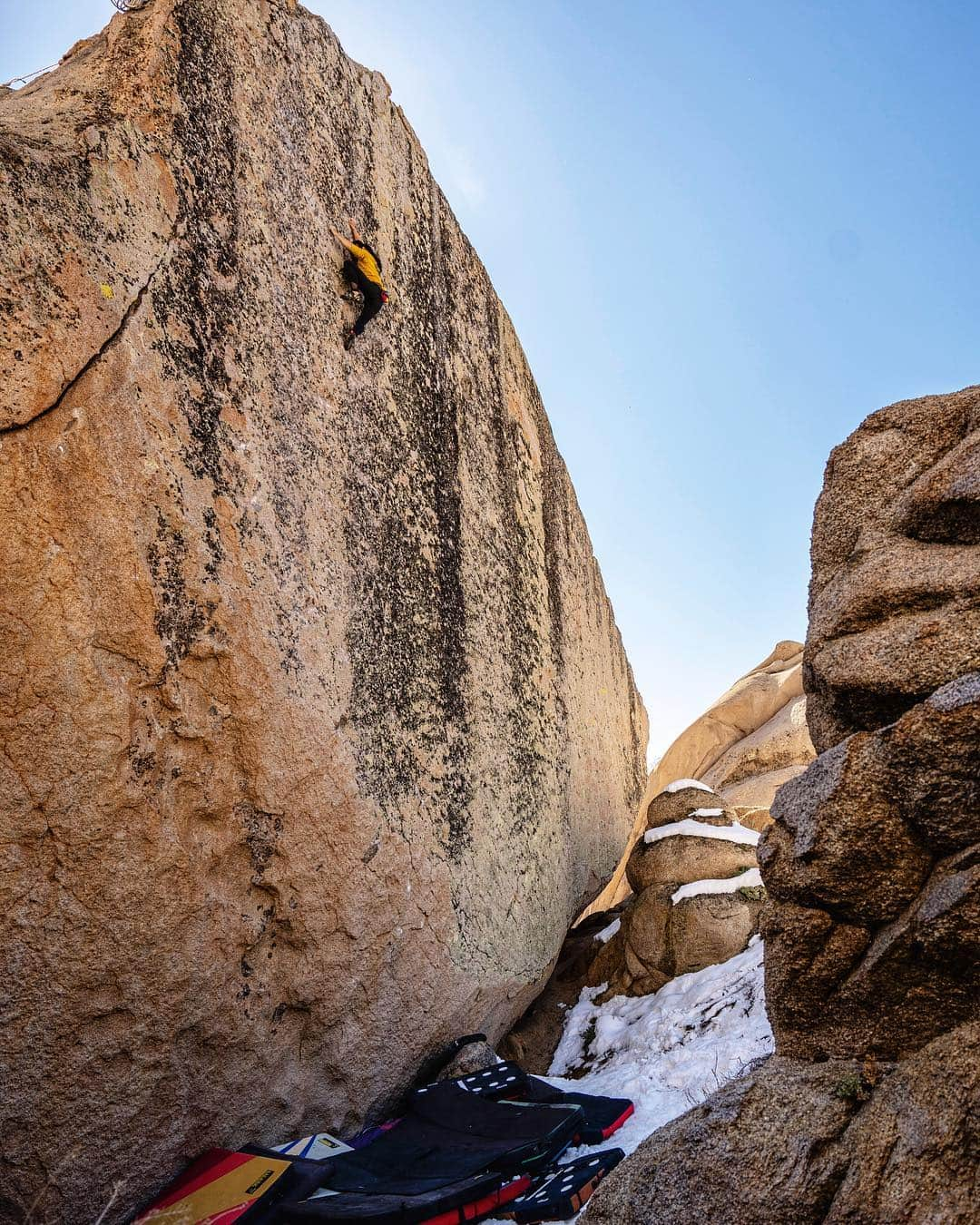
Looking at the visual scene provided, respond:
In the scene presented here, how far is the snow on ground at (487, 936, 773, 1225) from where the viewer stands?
4152 millimetres

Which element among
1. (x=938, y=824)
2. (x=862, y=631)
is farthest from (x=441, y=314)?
(x=938, y=824)

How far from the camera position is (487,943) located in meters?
4.69

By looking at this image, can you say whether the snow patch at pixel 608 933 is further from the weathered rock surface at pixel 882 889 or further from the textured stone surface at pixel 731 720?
the textured stone surface at pixel 731 720

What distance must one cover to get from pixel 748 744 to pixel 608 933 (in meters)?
8.07

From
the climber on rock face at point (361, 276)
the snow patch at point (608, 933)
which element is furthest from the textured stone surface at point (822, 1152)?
the snow patch at point (608, 933)

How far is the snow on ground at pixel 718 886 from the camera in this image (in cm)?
643

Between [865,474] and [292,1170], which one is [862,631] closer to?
[865,474]

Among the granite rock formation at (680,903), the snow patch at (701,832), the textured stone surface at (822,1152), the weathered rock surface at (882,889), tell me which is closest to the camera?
the textured stone surface at (822,1152)

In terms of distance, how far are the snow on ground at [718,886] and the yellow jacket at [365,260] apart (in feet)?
15.3

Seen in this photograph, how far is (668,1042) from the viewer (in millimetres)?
5016

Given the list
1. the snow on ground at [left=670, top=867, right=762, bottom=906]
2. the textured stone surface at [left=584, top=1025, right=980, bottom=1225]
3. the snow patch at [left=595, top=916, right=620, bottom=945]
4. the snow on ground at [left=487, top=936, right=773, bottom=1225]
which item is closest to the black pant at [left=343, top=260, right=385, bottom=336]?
the textured stone surface at [left=584, top=1025, right=980, bottom=1225]

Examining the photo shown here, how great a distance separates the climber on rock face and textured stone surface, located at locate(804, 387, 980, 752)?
7.38ft

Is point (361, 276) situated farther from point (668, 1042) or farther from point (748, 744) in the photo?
point (748, 744)

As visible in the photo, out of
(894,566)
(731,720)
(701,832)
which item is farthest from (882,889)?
(731,720)
